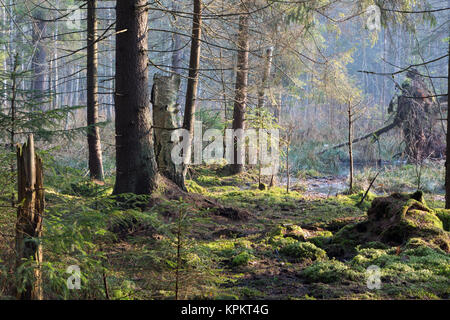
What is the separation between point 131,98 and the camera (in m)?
5.50

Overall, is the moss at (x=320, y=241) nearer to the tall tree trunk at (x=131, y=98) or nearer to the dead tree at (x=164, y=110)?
the tall tree trunk at (x=131, y=98)

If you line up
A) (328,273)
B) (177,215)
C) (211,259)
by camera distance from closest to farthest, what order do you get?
(328,273) → (211,259) → (177,215)

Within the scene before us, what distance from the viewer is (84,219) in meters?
2.55

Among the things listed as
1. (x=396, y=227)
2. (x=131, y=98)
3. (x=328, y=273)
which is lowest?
→ (x=328, y=273)

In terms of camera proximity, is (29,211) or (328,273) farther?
(328,273)

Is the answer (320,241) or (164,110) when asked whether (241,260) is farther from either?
(164,110)

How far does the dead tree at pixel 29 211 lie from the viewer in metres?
2.49

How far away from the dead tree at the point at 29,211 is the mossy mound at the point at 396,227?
350 cm

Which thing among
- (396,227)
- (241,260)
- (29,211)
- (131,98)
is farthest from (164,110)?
(29,211)

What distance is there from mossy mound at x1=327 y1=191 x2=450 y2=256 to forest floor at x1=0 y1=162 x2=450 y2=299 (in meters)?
0.23

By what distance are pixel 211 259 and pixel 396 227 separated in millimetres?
2458

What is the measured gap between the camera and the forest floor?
2658 mm

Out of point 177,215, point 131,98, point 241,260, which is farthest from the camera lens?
point 177,215

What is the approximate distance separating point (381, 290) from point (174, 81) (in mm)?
5386
